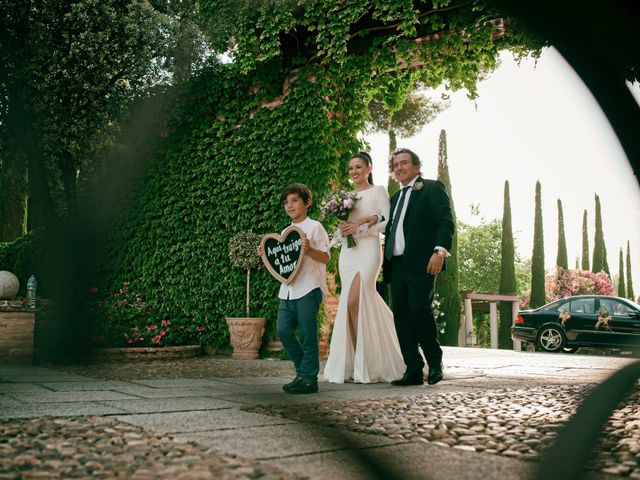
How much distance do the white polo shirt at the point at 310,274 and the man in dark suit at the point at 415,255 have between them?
671 millimetres

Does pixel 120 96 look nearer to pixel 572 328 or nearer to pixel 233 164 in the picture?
pixel 233 164

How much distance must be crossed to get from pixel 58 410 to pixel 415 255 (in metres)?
2.44

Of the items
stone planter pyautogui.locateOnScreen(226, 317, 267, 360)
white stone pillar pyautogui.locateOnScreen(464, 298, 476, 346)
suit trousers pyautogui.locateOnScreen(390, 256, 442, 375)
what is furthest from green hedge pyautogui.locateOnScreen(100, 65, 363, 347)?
white stone pillar pyautogui.locateOnScreen(464, 298, 476, 346)

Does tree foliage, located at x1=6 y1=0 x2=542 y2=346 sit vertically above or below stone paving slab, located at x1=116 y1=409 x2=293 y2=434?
above

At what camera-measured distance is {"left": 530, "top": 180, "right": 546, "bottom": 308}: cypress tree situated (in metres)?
24.5

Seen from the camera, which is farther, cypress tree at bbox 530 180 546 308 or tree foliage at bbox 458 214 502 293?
tree foliage at bbox 458 214 502 293

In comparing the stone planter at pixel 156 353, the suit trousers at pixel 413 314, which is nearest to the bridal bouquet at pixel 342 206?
the suit trousers at pixel 413 314

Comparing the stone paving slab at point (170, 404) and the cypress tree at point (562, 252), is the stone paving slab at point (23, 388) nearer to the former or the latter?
the stone paving slab at point (170, 404)

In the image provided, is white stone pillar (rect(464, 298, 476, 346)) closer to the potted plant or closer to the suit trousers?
the potted plant

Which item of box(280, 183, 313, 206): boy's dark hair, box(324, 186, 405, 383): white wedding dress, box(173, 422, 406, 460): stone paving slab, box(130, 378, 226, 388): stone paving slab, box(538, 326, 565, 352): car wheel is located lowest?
box(538, 326, 565, 352): car wheel

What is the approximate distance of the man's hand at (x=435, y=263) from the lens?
405 cm

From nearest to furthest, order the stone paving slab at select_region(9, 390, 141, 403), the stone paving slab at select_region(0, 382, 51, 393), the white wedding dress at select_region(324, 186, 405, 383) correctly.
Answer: the stone paving slab at select_region(9, 390, 141, 403) < the stone paving slab at select_region(0, 382, 51, 393) < the white wedding dress at select_region(324, 186, 405, 383)

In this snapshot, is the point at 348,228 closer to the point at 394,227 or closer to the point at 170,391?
the point at 394,227

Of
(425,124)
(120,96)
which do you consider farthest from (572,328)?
(120,96)
